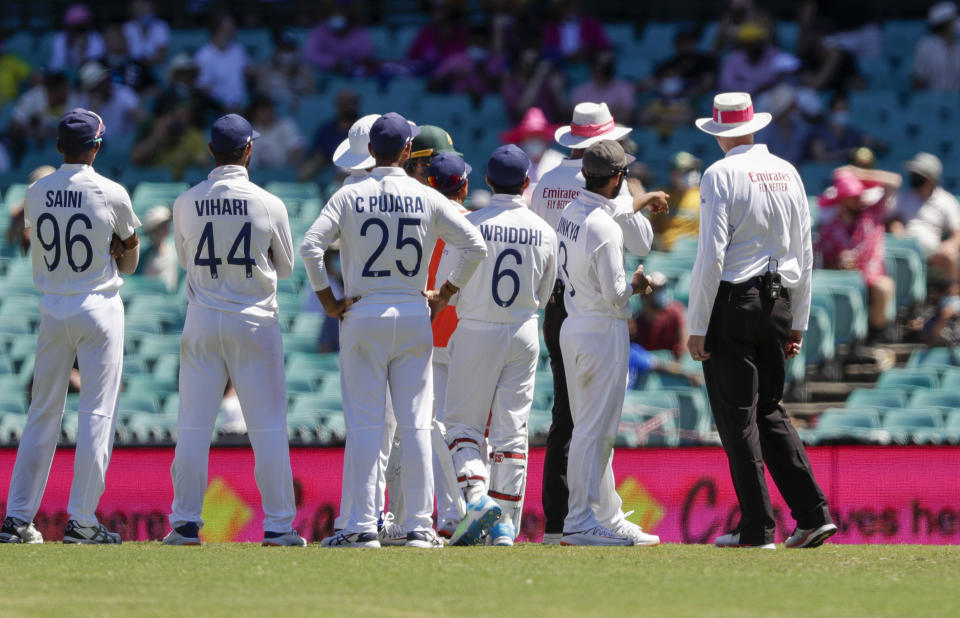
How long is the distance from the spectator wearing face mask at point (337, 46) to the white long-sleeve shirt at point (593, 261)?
33.3 ft

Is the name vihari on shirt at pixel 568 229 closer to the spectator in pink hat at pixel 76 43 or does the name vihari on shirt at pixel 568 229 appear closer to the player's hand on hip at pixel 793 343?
the player's hand on hip at pixel 793 343

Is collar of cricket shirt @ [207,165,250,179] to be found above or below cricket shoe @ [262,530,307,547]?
above

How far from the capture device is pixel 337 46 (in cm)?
1778

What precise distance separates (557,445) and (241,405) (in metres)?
1.73

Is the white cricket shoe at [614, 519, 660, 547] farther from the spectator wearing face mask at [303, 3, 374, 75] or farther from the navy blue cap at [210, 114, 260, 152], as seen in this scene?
the spectator wearing face mask at [303, 3, 374, 75]

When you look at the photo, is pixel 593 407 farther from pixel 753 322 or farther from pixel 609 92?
pixel 609 92

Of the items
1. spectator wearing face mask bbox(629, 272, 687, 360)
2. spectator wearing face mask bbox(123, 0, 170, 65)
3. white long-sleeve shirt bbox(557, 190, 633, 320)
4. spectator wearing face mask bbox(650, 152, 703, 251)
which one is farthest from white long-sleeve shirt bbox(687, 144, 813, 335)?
spectator wearing face mask bbox(123, 0, 170, 65)

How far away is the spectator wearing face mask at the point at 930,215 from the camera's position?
42.2ft

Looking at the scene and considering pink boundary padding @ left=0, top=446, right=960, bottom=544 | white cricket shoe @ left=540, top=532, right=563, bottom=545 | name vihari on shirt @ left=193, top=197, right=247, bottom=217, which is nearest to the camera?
name vihari on shirt @ left=193, top=197, right=247, bottom=217

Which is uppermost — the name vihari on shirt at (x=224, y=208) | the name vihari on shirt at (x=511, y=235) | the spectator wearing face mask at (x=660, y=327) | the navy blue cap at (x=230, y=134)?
the navy blue cap at (x=230, y=134)

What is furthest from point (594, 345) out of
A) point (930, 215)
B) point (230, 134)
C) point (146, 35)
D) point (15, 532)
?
point (146, 35)

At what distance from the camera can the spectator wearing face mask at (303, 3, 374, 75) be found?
17703 mm

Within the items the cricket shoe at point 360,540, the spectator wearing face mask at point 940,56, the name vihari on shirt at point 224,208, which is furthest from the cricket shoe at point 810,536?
the spectator wearing face mask at point 940,56

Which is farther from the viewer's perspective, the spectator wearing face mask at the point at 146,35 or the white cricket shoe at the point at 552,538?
the spectator wearing face mask at the point at 146,35
